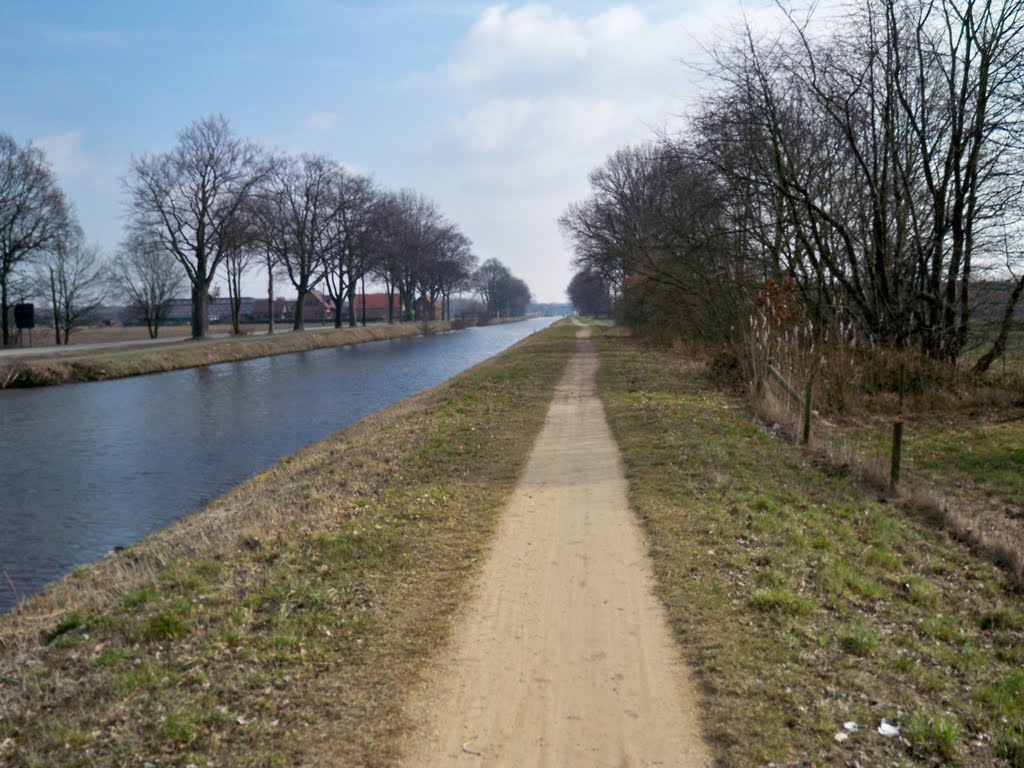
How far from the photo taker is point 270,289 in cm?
5912

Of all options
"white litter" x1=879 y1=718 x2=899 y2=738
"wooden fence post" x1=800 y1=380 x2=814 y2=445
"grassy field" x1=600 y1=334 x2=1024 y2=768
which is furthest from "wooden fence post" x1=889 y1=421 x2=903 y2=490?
"white litter" x1=879 y1=718 x2=899 y2=738

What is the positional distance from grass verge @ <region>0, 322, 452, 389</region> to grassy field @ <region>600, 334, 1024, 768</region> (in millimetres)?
26015

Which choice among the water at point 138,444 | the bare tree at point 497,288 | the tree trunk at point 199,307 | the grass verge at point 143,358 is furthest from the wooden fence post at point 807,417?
the bare tree at point 497,288

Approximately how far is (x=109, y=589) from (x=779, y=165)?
1542cm

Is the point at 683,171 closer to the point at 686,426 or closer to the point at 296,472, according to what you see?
the point at 686,426

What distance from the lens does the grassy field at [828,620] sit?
4.07 metres

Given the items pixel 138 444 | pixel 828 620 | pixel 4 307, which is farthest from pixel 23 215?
pixel 828 620

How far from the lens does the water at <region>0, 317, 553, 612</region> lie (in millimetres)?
10531

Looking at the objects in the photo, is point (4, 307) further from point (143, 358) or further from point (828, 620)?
point (828, 620)

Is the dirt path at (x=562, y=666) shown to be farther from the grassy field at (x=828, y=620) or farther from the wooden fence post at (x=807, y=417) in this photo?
the wooden fence post at (x=807, y=417)

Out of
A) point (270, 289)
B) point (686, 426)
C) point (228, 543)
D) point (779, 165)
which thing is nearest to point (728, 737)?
point (228, 543)

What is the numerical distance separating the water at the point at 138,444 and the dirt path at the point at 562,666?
5.54 meters

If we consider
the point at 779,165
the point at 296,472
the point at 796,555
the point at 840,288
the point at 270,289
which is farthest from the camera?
the point at 270,289

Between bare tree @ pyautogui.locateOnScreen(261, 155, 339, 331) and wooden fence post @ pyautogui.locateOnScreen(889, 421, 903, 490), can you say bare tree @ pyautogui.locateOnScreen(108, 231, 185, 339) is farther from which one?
wooden fence post @ pyautogui.locateOnScreen(889, 421, 903, 490)
